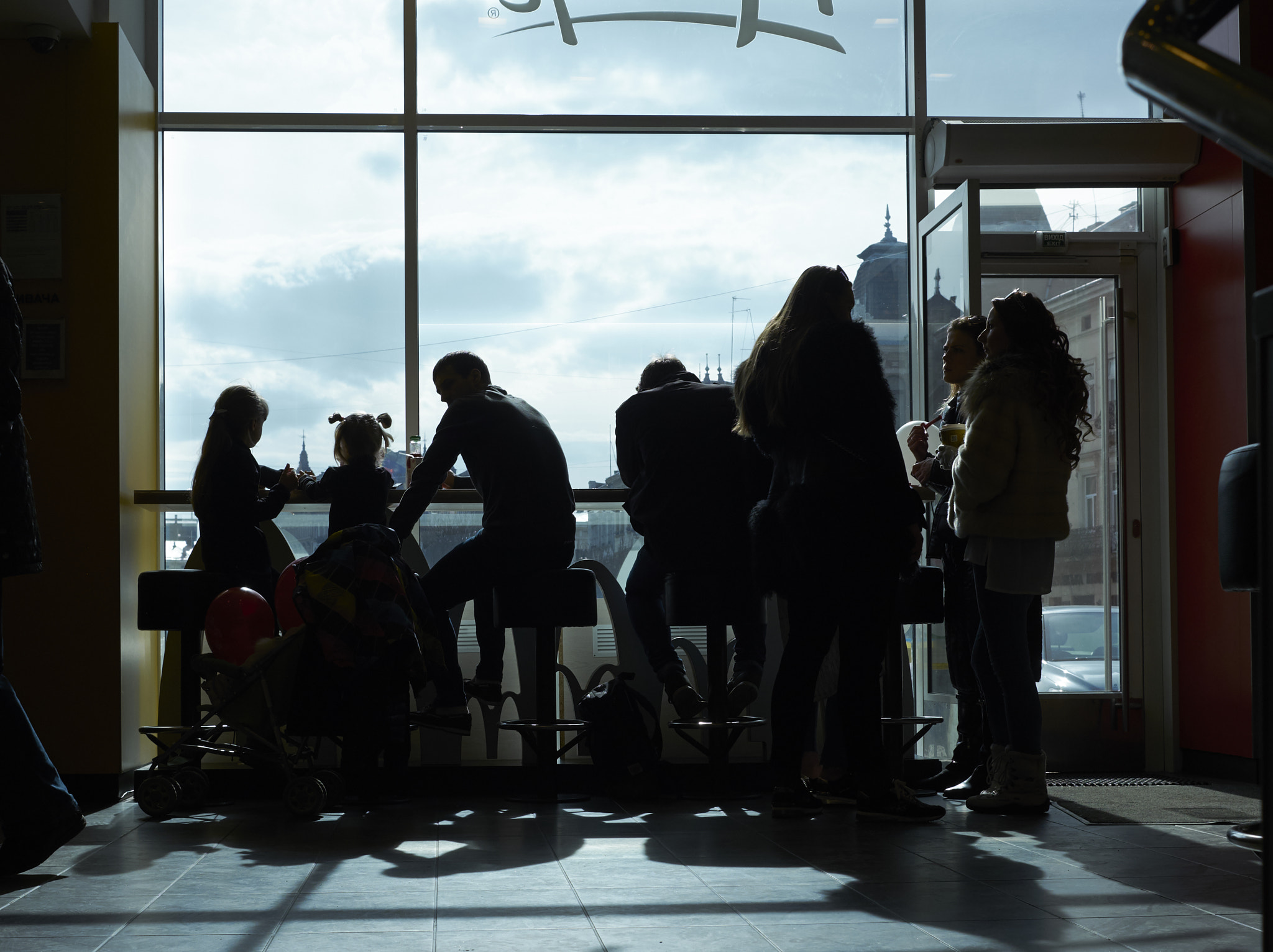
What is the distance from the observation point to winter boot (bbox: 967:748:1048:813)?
3539 mm

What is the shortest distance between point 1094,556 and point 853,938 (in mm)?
3542

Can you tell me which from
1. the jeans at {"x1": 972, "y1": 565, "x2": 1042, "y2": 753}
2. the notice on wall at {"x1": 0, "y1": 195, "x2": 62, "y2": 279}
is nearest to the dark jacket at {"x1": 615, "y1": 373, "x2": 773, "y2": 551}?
the jeans at {"x1": 972, "y1": 565, "x2": 1042, "y2": 753}

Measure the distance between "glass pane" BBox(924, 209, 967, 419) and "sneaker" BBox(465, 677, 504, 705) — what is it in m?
2.16

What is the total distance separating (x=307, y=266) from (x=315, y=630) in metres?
2.14

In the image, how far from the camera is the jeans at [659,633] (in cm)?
406

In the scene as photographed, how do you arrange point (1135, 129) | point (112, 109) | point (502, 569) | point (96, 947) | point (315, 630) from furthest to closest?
point (1135, 129), point (112, 109), point (502, 569), point (315, 630), point (96, 947)

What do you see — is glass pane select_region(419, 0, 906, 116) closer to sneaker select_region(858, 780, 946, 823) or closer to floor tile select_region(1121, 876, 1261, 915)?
sneaker select_region(858, 780, 946, 823)

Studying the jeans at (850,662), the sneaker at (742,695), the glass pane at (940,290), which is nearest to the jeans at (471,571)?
the sneaker at (742,695)

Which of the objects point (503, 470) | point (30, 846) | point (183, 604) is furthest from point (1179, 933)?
point (183, 604)

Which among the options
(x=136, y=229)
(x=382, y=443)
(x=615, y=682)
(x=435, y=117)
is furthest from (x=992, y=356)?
(x=136, y=229)

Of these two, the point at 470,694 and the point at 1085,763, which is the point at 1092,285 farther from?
the point at 470,694

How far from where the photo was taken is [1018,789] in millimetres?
3541

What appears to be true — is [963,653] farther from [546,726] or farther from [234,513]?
[234,513]

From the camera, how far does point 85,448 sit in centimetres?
425
